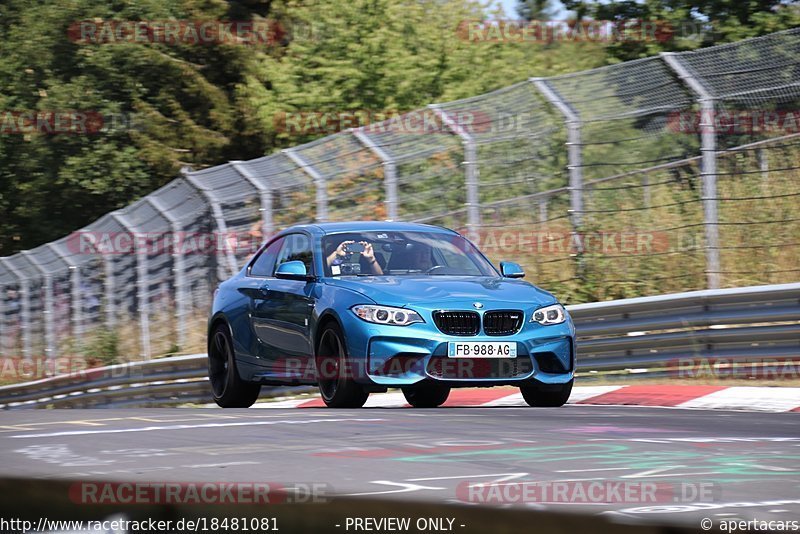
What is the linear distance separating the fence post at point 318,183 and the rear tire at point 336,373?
6.51 meters

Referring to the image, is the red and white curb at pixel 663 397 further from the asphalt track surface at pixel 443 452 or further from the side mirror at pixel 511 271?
the side mirror at pixel 511 271

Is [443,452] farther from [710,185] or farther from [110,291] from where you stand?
[110,291]

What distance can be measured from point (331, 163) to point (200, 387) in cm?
307

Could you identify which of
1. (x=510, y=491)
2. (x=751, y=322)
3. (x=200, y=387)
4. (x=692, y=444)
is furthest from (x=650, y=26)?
(x=510, y=491)

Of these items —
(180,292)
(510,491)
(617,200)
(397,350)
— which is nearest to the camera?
(510,491)

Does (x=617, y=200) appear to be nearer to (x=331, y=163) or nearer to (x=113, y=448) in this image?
(x=331, y=163)

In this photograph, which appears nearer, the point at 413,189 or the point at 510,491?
the point at 510,491

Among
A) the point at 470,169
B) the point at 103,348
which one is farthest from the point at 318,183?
the point at 103,348

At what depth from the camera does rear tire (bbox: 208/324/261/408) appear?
12.2 metres

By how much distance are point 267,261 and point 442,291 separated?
2.51 metres

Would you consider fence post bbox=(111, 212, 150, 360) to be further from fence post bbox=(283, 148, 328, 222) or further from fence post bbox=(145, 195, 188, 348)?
fence post bbox=(283, 148, 328, 222)

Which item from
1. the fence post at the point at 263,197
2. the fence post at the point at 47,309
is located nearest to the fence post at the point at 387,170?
the fence post at the point at 263,197

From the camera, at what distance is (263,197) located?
17594mm

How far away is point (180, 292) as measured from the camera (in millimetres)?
20328
